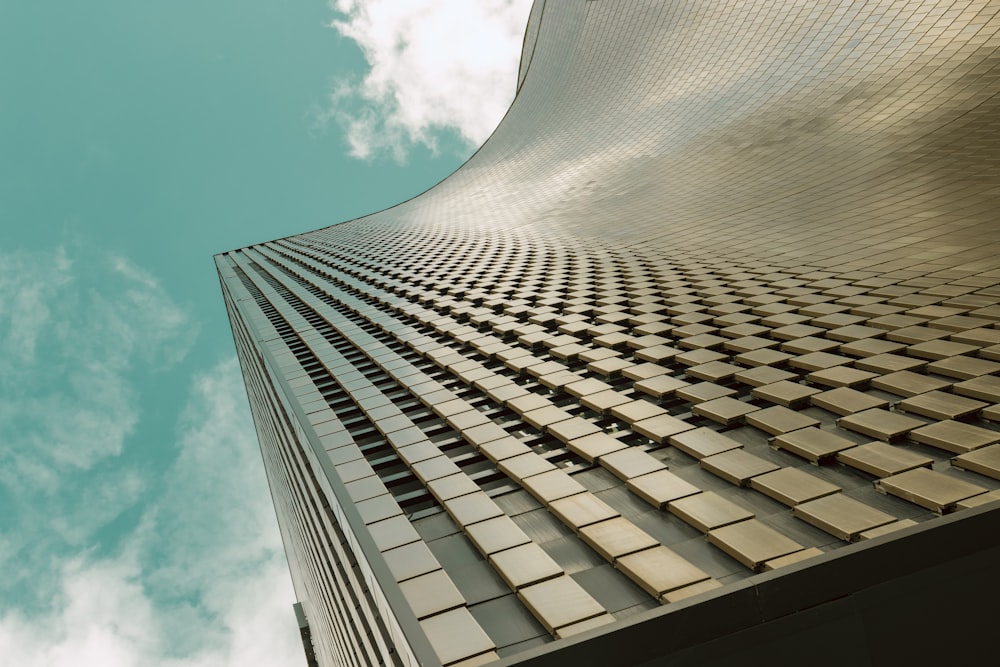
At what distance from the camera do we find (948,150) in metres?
16.9

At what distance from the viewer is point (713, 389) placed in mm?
9188

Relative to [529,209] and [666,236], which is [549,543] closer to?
[666,236]

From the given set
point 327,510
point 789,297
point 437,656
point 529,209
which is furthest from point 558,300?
point 529,209

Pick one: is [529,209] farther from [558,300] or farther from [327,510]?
[327,510]

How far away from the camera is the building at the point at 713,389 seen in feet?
16.7

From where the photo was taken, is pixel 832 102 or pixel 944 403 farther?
A: pixel 832 102

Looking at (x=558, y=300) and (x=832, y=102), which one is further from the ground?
(x=832, y=102)

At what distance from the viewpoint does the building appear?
5082mm

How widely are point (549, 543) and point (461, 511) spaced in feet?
4.06

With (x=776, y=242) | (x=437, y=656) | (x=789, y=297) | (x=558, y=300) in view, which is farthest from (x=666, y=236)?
(x=437, y=656)

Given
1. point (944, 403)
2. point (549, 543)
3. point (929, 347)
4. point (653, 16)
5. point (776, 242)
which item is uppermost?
point (653, 16)

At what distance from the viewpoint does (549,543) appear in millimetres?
6543

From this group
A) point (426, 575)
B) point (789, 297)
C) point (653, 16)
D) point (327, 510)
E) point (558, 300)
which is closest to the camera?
point (426, 575)

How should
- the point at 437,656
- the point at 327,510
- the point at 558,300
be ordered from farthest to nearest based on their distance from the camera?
the point at 558,300 < the point at 327,510 < the point at 437,656
